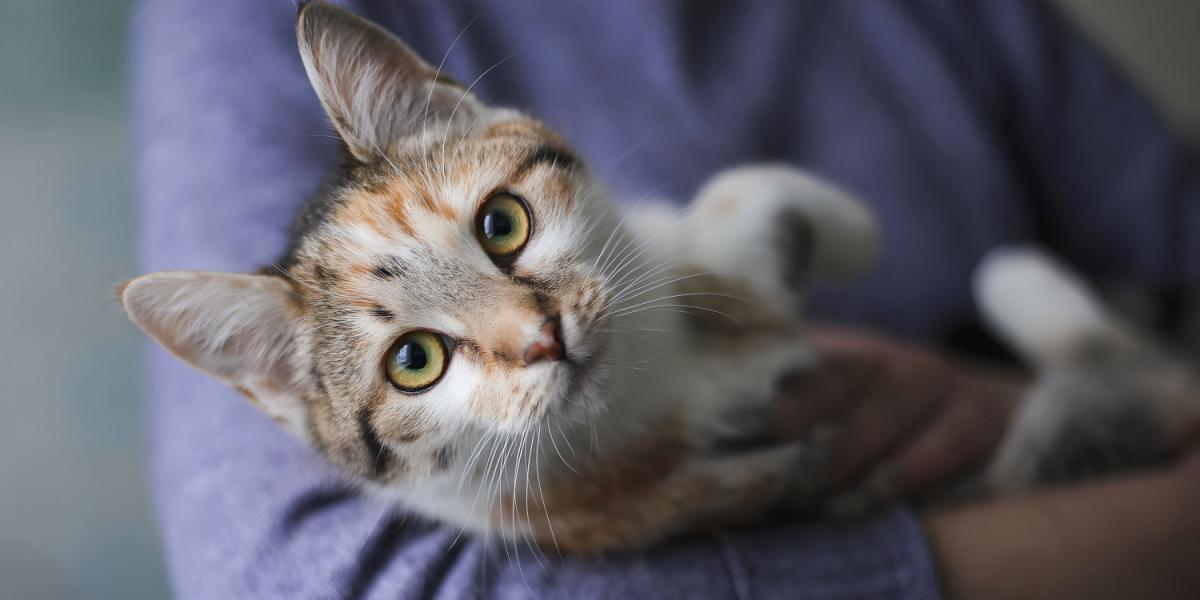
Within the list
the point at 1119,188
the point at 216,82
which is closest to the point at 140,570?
the point at 216,82

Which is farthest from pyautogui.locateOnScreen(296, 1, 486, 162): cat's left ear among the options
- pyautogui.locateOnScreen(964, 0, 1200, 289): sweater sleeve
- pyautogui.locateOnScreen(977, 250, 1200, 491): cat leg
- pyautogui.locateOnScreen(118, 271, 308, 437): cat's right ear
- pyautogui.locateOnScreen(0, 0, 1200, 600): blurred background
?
pyautogui.locateOnScreen(964, 0, 1200, 289): sweater sleeve

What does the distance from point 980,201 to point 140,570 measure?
1.55 metres

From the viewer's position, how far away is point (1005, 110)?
5.01ft

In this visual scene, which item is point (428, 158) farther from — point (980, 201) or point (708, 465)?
point (980, 201)

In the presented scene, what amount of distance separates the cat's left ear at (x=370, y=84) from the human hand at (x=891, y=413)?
0.53 m

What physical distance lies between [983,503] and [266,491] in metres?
0.86

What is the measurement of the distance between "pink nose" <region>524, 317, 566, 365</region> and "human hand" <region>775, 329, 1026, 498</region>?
1.25ft

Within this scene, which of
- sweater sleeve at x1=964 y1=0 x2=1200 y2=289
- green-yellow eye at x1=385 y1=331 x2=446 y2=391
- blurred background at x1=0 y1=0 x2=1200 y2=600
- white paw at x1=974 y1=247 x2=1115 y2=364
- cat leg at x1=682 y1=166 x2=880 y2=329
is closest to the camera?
green-yellow eye at x1=385 y1=331 x2=446 y2=391

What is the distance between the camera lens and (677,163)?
1207 mm

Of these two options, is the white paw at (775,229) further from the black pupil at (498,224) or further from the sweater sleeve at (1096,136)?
the sweater sleeve at (1096,136)

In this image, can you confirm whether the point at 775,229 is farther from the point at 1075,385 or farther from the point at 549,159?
the point at 1075,385

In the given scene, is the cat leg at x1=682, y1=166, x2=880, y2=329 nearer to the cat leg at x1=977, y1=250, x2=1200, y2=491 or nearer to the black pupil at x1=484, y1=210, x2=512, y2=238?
the black pupil at x1=484, y1=210, x2=512, y2=238

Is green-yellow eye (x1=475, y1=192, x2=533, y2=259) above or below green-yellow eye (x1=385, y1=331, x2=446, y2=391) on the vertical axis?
above

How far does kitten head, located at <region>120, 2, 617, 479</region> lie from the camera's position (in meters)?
0.61
